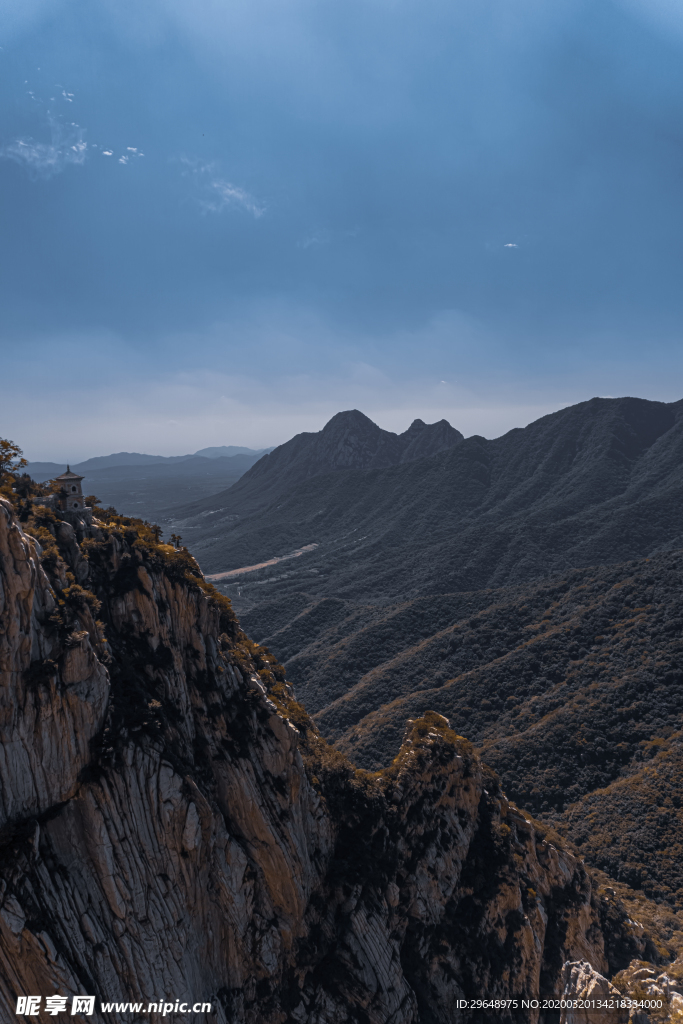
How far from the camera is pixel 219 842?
2039 centimetres

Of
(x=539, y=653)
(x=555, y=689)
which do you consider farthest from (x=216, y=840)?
(x=539, y=653)

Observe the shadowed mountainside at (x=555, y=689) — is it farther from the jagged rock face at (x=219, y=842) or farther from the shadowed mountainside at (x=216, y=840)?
the jagged rock face at (x=219, y=842)

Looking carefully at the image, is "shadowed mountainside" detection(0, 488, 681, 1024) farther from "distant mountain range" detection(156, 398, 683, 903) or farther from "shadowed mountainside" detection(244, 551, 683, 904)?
"distant mountain range" detection(156, 398, 683, 903)

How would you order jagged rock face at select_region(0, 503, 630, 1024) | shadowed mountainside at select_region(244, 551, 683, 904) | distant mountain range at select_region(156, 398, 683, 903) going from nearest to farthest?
jagged rock face at select_region(0, 503, 630, 1024)
shadowed mountainside at select_region(244, 551, 683, 904)
distant mountain range at select_region(156, 398, 683, 903)

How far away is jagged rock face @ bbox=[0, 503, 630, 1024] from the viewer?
619 inches

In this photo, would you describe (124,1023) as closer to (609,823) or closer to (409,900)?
(409,900)

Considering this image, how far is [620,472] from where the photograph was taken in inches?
7544

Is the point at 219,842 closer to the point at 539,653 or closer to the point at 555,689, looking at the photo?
the point at 555,689

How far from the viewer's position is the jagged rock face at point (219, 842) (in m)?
15.7

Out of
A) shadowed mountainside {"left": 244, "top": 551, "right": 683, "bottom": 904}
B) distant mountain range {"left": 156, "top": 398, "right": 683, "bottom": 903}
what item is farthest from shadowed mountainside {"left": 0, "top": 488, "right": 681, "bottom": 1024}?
distant mountain range {"left": 156, "top": 398, "right": 683, "bottom": 903}

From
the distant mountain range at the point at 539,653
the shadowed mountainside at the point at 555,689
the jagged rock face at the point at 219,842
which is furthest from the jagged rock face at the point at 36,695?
the distant mountain range at the point at 539,653

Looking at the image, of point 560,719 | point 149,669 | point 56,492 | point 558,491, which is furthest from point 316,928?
point 558,491

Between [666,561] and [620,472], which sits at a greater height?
[620,472]

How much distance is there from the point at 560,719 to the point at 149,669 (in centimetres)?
6815
